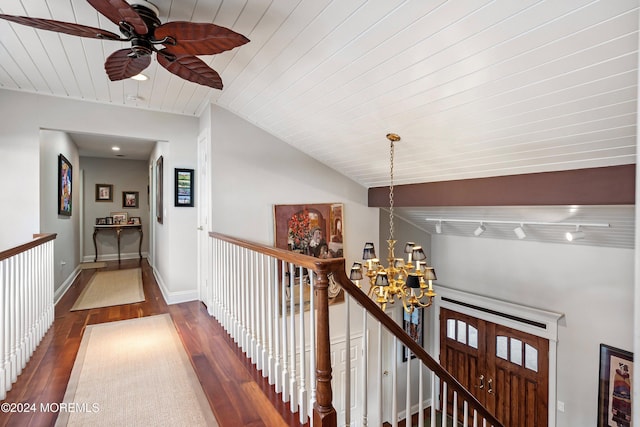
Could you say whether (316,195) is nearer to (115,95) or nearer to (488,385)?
(115,95)

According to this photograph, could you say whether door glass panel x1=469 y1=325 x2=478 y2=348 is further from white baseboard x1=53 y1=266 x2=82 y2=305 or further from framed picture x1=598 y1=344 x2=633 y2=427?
white baseboard x1=53 y1=266 x2=82 y2=305

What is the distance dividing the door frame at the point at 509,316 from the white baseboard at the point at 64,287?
5918 mm

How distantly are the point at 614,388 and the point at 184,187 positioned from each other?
19.6ft

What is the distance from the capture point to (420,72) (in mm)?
2207

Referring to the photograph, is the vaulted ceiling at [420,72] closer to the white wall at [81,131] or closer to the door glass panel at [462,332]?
the white wall at [81,131]

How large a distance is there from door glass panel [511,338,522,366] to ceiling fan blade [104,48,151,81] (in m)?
5.71

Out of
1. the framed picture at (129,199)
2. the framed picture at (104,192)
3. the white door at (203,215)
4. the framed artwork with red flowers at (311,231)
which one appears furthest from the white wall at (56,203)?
the framed artwork with red flowers at (311,231)

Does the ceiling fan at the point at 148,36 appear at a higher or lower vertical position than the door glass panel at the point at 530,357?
higher

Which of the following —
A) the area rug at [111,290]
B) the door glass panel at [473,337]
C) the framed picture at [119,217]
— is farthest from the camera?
the framed picture at [119,217]

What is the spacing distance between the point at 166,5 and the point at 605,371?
594 centimetres

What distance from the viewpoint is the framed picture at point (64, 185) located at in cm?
430

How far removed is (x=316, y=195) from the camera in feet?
14.9

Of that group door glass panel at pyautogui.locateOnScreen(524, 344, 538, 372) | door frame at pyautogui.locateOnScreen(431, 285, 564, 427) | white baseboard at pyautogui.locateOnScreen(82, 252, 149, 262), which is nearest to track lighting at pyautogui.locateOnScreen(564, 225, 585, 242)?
door frame at pyautogui.locateOnScreen(431, 285, 564, 427)

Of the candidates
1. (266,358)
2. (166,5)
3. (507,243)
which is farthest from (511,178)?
(166,5)
